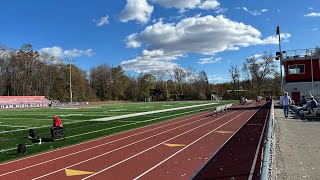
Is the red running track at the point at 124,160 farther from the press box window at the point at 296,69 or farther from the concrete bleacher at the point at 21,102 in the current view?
the concrete bleacher at the point at 21,102

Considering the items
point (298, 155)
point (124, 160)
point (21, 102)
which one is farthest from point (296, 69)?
point (21, 102)

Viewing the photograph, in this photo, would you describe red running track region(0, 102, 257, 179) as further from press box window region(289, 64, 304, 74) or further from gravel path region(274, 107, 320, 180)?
press box window region(289, 64, 304, 74)

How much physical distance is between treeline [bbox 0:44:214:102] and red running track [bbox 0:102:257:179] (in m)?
85.0

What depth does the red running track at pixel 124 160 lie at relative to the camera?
29.7 ft

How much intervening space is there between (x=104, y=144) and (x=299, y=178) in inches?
345

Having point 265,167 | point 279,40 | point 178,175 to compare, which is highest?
point 279,40

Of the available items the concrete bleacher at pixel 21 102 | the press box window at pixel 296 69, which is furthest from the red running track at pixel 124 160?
the concrete bleacher at pixel 21 102

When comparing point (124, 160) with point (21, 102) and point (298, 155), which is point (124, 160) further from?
point (21, 102)

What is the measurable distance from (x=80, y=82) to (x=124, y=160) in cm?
9649

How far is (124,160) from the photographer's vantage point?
10.8 metres

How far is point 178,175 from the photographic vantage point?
8711mm

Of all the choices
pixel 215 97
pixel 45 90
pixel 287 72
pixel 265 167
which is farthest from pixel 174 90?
pixel 265 167

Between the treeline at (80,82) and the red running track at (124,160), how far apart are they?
85002mm

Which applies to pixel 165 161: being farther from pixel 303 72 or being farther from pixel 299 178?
pixel 303 72
